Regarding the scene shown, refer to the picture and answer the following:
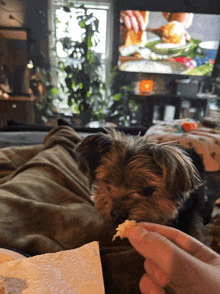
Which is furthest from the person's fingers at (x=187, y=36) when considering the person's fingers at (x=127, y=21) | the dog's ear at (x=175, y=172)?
the dog's ear at (x=175, y=172)

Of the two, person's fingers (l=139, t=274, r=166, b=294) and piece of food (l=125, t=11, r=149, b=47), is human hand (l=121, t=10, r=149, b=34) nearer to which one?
piece of food (l=125, t=11, r=149, b=47)

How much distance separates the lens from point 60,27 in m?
5.01

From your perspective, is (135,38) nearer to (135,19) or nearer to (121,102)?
(135,19)

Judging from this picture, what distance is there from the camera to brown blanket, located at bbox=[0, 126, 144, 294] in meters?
0.79

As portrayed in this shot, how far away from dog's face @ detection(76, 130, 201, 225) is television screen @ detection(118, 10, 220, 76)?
4.65 metres

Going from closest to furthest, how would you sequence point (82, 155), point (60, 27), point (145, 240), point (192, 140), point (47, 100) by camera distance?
1. point (145, 240)
2. point (82, 155)
3. point (192, 140)
4. point (60, 27)
5. point (47, 100)

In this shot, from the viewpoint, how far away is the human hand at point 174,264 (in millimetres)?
593

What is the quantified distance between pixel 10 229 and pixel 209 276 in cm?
78

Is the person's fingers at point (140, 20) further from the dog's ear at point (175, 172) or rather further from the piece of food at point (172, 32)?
the dog's ear at point (175, 172)

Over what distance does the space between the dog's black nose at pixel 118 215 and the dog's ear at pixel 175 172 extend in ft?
0.89

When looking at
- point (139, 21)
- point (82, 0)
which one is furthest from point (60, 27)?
point (139, 21)

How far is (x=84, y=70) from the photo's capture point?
201 inches

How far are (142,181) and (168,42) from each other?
509cm

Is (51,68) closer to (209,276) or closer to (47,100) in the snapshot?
(47,100)
